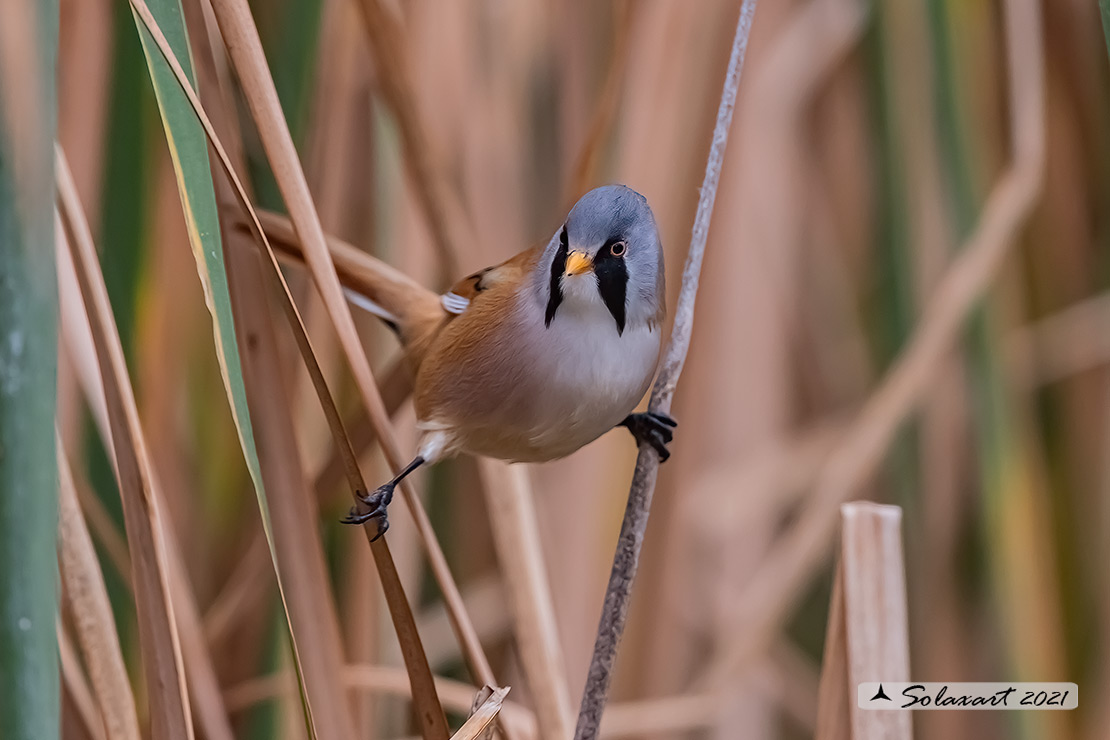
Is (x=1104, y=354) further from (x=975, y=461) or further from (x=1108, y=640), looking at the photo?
(x=1108, y=640)

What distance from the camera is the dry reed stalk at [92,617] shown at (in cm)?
61

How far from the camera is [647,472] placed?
745 millimetres

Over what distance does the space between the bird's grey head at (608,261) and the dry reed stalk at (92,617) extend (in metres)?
0.43

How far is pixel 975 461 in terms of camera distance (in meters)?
1.29

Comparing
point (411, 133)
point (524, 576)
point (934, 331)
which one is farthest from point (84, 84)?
point (934, 331)

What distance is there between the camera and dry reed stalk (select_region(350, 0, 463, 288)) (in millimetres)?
788

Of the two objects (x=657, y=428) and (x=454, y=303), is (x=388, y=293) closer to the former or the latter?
(x=454, y=303)

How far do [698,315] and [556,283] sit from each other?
33 cm

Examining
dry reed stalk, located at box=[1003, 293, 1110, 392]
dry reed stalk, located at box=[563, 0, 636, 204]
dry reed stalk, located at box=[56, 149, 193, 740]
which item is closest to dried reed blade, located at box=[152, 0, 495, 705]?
dry reed stalk, located at box=[56, 149, 193, 740]

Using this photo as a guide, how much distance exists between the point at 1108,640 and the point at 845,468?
44 cm

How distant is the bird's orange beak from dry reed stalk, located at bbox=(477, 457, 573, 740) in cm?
27

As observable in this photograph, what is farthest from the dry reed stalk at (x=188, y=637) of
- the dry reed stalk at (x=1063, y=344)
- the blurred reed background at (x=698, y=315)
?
the dry reed stalk at (x=1063, y=344)

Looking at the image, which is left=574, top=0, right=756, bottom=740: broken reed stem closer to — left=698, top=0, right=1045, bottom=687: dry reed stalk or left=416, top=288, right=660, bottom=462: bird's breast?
left=416, top=288, right=660, bottom=462: bird's breast

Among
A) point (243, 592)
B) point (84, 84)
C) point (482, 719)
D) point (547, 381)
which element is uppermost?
point (84, 84)
